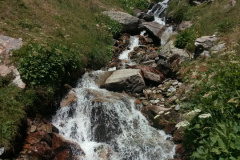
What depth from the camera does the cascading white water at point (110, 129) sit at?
696 centimetres

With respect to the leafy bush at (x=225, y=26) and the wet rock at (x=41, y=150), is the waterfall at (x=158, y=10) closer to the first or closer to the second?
the leafy bush at (x=225, y=26)

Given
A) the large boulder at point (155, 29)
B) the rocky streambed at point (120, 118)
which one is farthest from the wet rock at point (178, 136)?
the large boulder at point (155, 29)

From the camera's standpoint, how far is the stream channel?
6.96 m

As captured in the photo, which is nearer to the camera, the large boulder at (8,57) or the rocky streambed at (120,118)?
the rocky streambed at (120,118)

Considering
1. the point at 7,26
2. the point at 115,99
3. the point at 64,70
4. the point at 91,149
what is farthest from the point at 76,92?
the point at 7,26

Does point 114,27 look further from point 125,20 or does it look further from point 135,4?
point 135,4

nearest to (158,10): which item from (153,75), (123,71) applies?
(153,75)

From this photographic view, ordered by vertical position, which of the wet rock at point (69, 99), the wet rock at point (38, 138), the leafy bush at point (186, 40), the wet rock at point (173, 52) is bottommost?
the wet rock at point (69, 99)

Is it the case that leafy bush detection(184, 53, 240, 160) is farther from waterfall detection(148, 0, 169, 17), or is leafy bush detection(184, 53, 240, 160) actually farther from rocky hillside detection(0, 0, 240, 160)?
waterfall detection(148, 0, 169, 17)

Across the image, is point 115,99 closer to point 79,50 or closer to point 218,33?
point 79,50

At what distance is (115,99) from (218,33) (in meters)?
6.49

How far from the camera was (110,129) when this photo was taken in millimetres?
7586

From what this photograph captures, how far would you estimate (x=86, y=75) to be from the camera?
10266 mm

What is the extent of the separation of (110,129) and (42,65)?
3.48m
